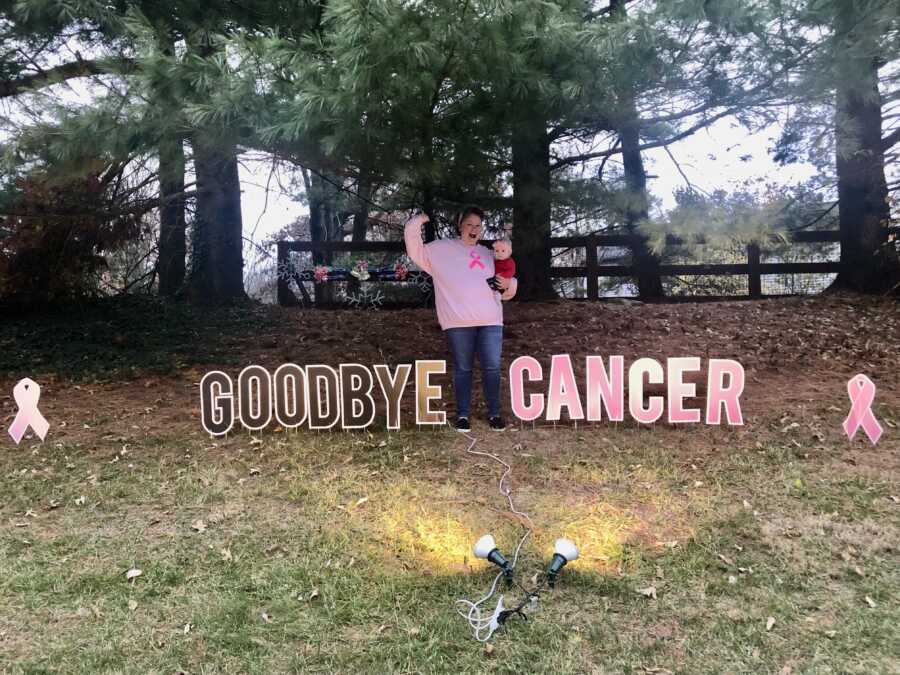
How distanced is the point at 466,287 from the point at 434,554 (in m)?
1.72

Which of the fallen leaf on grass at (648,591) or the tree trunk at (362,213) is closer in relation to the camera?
the fallen leaf on grass at (648,591)

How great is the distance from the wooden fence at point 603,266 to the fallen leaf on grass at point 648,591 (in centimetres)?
496

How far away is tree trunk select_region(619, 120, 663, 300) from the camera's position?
4.95 metres

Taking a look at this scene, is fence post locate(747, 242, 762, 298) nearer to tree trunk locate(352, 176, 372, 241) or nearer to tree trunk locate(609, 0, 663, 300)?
tree trunk locate(609, 0, 663, 300)

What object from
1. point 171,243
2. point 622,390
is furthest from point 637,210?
point 171,243

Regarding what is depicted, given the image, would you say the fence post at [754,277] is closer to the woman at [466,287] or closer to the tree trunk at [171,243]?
Result: the woman at [466,287]

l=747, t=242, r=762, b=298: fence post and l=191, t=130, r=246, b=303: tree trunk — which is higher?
l=191, t=130, r=246, b=303: tree trunk

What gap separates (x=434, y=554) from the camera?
3094mm

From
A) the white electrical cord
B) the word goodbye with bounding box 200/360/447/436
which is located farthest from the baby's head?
the white electrical cord

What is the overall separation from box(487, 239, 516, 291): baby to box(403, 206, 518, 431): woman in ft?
0.06

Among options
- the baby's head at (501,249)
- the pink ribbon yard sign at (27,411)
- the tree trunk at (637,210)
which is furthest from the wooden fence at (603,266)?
the pink ribbon yard sign at (27,411)

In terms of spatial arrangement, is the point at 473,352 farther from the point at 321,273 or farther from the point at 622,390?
the point at 321,273

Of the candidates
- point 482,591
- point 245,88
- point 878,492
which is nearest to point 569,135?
point 245,88

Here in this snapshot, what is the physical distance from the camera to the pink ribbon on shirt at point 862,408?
382 cm
